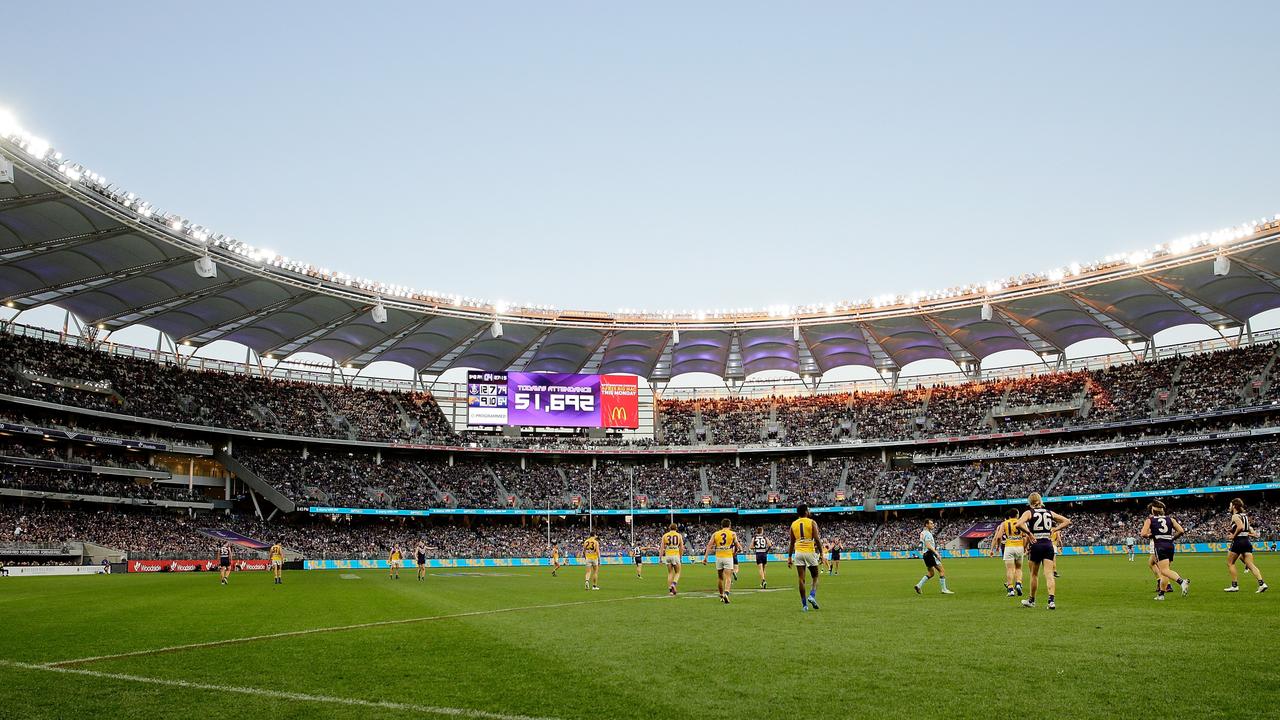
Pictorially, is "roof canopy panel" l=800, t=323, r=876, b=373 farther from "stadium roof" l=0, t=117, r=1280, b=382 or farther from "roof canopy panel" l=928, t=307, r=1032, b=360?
"roof canopy panel" l=928, t=307, r=1032, b=360

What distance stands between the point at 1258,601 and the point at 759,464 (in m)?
65.9

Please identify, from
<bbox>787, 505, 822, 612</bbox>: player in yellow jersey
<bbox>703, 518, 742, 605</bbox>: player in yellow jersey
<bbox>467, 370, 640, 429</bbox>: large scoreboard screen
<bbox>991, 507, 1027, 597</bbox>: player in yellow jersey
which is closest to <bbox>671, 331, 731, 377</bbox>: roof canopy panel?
<bbox>467, 370, 640, 429</bbox>: large scoreboard screen

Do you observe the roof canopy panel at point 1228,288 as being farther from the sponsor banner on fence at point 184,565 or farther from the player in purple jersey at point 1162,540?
the sponsor banner on fence at point 184,565

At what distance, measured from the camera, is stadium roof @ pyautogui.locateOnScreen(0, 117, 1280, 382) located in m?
45.0

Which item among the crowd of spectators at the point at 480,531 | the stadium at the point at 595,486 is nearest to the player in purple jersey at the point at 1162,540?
the stadium at the point at 595,486

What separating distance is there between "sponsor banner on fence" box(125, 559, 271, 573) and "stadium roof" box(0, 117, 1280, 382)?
54.6 feet

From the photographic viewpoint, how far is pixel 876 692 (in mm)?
8109

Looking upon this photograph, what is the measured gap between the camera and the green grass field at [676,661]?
7734 millimetres

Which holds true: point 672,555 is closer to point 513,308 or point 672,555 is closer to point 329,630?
point 329,630

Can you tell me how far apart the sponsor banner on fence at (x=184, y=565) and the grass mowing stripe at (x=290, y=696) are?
4655 cm

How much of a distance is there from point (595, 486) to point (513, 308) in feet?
65.7

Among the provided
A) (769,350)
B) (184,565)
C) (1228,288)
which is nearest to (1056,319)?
(1228,288)

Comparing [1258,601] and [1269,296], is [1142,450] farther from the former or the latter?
[1258,601]

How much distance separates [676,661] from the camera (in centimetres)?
1038
